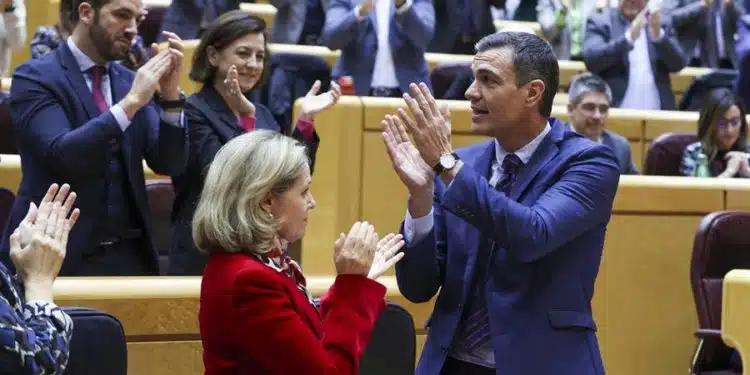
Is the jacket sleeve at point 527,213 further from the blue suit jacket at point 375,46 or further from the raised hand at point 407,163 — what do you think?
the blue suit jacket at point 375,46

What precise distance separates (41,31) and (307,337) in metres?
3.87

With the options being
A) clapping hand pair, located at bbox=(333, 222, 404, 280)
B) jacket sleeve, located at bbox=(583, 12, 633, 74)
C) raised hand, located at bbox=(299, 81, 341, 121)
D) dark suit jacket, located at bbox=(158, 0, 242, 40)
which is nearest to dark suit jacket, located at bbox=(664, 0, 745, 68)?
jacket sleeve, located at bbox=(583, 12, 633, 74)

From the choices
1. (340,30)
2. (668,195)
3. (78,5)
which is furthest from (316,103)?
(340,30)

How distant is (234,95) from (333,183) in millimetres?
856

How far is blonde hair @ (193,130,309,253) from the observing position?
2080 mm

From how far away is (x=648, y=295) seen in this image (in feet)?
13.7

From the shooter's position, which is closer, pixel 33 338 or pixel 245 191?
pixel 33 338

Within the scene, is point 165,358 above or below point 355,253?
below

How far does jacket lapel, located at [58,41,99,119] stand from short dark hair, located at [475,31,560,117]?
1.23 metres

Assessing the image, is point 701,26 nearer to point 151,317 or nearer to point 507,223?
point 151,317

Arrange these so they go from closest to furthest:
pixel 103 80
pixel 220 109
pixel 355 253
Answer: pixel 355 253, pixel 103 80, pixel 220 109

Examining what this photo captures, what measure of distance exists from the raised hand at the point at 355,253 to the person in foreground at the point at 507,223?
9.7 inches

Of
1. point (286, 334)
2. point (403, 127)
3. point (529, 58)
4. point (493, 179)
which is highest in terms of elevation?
point (529, 58)

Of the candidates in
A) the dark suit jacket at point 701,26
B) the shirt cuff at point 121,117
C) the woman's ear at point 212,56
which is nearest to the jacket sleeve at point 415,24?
the dark suit jacket at point 701,26
